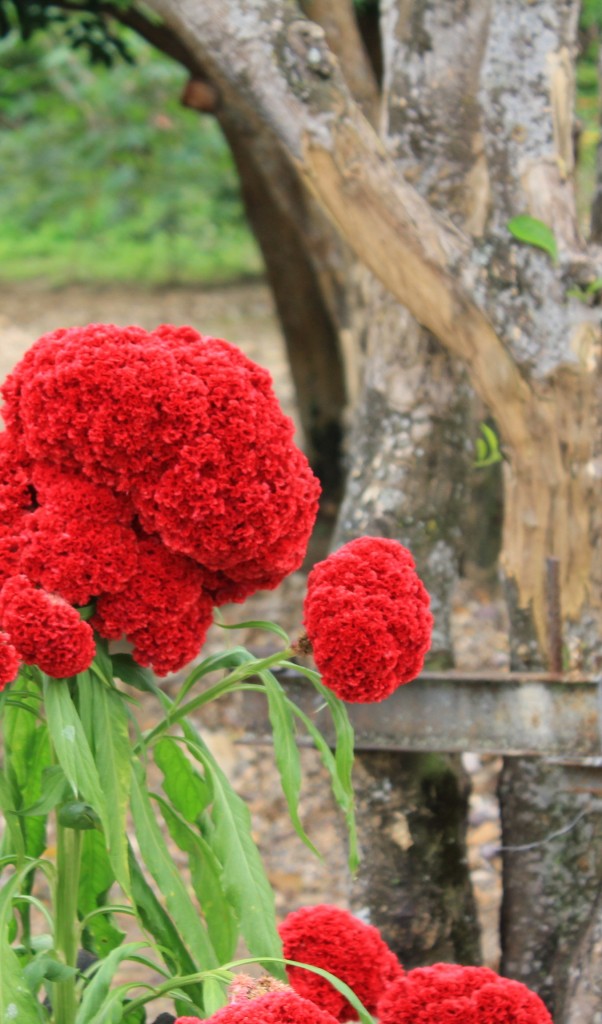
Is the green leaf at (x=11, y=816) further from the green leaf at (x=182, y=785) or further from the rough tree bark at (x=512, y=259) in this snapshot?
the rough tree bark at (x=512, y=259)

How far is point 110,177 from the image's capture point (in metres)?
11.7

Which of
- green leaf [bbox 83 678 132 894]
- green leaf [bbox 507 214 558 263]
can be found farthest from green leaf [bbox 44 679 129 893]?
green leaf [bbox 507 214 558 263]

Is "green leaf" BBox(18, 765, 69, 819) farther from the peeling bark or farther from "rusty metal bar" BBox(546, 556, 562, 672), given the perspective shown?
the peeling bark

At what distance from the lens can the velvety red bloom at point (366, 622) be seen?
6.86 ft

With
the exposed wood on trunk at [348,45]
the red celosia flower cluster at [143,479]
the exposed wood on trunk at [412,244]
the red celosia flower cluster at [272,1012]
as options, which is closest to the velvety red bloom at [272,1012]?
the red celosia flower cluster at [272,1012]

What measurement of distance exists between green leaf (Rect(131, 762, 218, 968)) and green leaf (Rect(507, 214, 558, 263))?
1634mm

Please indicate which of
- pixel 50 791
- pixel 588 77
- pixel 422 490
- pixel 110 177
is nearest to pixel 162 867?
pixel 50 791

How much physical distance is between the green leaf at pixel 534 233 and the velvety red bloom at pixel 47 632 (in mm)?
1664

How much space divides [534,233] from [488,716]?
3.76 ft

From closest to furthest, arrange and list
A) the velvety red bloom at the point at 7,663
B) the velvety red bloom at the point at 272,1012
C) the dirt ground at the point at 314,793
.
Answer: the velvety red bloom at the point at 272,1012, the velvety red bloom at the point at 7,663, the dirt ground at the point at 314,793

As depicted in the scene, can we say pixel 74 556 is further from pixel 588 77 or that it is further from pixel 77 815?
pixel 588 77

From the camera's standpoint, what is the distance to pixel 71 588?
207 centimetres

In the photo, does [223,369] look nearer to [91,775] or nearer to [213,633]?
[91,775]

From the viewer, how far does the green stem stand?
233 cm
